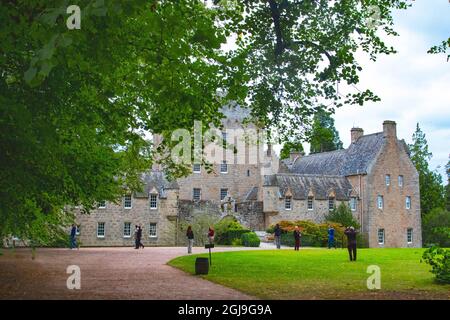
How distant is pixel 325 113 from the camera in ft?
53.5

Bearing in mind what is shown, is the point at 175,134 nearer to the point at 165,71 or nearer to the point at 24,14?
the point at 165,71

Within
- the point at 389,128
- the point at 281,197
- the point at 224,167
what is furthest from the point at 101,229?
the point at 389,128

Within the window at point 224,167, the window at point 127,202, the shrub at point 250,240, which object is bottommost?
the shrub at point 250,240

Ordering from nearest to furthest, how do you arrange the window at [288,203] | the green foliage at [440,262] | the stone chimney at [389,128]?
the green foliage at [440,262]
the window at [288,203]
the stone chimney at [389,128]

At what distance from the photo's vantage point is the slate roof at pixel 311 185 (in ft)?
183

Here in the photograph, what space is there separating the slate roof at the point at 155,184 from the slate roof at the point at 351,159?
20.6 metres

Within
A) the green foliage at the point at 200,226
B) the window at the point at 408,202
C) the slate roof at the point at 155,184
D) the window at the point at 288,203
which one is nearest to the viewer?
the green foliage at the point at 200,226

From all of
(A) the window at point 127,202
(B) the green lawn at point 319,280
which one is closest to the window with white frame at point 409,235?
(A) the window at point 127,202

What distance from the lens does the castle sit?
5100cm

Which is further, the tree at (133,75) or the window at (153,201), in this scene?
the window at (153,201)

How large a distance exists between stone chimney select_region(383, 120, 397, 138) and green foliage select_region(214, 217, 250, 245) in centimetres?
2170

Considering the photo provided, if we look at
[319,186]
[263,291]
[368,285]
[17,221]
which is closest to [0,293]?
[17,221]

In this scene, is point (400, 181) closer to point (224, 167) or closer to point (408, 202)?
point (408, 202)

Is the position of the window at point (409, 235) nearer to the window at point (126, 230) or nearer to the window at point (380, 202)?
the window at point (380, 202)
